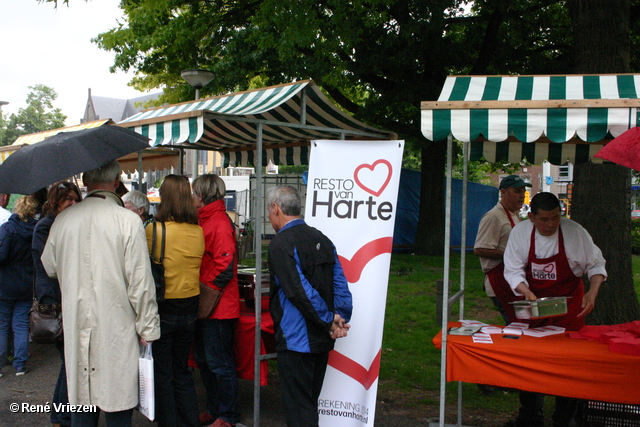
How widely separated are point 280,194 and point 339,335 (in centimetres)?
93

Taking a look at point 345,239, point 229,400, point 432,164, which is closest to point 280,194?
point 345,239

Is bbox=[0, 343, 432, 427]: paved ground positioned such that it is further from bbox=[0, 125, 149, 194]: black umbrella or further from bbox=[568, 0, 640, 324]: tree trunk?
bbox=[568, 0, 640, 324]: tree trunk

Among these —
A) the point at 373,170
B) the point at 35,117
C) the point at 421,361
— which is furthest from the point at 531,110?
the point at 35,117

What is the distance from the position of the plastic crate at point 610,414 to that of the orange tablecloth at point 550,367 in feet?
1.32

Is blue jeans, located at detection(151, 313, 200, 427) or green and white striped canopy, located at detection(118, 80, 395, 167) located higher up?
green and white striped canopy, located at detection(118, 80, 395, 167)

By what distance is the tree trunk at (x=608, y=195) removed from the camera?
19.5 ft

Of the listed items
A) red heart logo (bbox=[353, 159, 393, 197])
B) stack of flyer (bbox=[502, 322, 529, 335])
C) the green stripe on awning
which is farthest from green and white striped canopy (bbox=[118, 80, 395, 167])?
stack of flyer (bbox=[502, 322, 529, 335])

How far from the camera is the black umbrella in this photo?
2.84 m

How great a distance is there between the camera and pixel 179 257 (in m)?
3.76

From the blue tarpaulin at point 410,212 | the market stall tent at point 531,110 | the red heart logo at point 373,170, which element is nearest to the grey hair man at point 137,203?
the red heart logo at point 373,170

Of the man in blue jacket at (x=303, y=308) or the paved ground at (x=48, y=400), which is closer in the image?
the man in blue jacket at (x=303, y=308)

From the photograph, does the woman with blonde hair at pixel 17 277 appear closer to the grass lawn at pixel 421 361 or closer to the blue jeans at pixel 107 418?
the blue jeans at pixel 107 418

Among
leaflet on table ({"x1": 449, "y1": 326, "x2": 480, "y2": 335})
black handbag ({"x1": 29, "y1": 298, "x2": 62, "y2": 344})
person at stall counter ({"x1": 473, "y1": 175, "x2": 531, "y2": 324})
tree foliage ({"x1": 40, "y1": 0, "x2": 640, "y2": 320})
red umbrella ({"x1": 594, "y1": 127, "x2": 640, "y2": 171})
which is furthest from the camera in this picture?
tree foliage ({"x1": 40, "y1": 0, "x2": 640, "y2": 320})

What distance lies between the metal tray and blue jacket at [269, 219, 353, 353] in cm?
128
